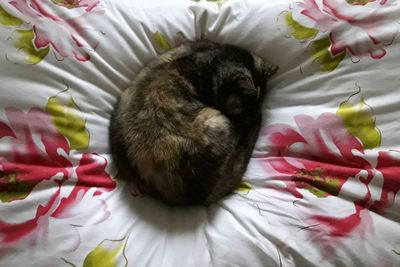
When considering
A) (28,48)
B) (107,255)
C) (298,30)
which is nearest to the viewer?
(107,255)

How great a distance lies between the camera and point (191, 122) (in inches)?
39.0

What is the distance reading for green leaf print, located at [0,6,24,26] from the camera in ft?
3.04

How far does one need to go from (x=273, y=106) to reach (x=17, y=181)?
67 centimetres

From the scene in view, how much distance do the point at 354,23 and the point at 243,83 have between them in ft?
1.04

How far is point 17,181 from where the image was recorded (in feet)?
2.72

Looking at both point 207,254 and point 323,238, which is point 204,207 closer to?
point 207,254

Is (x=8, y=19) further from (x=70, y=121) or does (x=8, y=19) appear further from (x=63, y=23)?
(x=70, y=121)

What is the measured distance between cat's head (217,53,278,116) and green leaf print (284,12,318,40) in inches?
4.1

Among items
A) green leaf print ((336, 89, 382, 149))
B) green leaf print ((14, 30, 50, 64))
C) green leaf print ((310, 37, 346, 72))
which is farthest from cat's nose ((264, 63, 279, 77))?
green leaf print ((14, 30, 50, 64))

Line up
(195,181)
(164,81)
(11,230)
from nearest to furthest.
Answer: (11,230) < (195,181) < (164,81)

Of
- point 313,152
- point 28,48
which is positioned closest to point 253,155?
point 313,152

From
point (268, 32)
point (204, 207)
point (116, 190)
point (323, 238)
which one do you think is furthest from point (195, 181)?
point (268, 32)

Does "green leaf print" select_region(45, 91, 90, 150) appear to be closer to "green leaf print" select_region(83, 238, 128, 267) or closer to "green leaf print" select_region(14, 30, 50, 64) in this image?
"green leaf print" select_region(14, 30, 50, 64)

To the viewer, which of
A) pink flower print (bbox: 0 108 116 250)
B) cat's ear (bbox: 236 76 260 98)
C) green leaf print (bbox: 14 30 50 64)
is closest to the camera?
pink flower print (bbox: 0 108 116 250)
